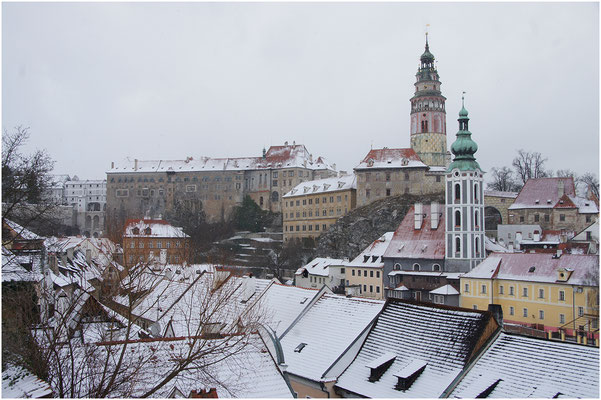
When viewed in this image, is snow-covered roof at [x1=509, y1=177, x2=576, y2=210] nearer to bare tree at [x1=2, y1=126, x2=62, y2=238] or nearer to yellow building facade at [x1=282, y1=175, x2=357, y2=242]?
yellow building facade at [x1=282, y1=175, x2=357, y2=242]

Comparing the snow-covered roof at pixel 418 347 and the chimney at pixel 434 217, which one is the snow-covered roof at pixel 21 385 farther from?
the chimney at pixel 434 217

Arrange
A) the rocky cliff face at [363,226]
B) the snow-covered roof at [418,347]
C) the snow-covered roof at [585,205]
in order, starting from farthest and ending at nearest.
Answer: the rocky cliff face at [363,226] < the snow-covered roof at [585,205] < the snow-covered roof at [418,347]

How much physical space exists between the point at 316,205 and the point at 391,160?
33.3 feet

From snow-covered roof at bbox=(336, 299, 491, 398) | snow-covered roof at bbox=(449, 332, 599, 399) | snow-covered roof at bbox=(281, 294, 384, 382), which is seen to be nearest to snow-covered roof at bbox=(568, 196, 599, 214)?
snow-covered roof at bbox=(281, 294, 384, 382)

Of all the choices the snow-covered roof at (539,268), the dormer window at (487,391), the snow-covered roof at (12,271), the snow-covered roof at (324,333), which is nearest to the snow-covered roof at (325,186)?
A: the snow-covered roof at (539,268)

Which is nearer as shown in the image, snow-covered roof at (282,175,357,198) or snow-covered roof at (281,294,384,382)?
snow-covered roof at (281,294,384,382)

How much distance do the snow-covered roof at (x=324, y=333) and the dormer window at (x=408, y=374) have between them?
2.17 metres

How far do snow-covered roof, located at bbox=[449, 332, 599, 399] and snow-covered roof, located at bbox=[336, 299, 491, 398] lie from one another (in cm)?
55

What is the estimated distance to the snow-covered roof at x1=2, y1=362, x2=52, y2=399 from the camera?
27.4ft

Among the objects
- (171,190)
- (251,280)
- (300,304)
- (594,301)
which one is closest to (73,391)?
(300,304)

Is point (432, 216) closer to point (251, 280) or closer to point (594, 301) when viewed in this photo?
point (594, 301)

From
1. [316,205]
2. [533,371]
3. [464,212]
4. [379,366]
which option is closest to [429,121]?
[316,205]

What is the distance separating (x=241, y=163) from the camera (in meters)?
83.6

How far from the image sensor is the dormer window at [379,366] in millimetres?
15211
